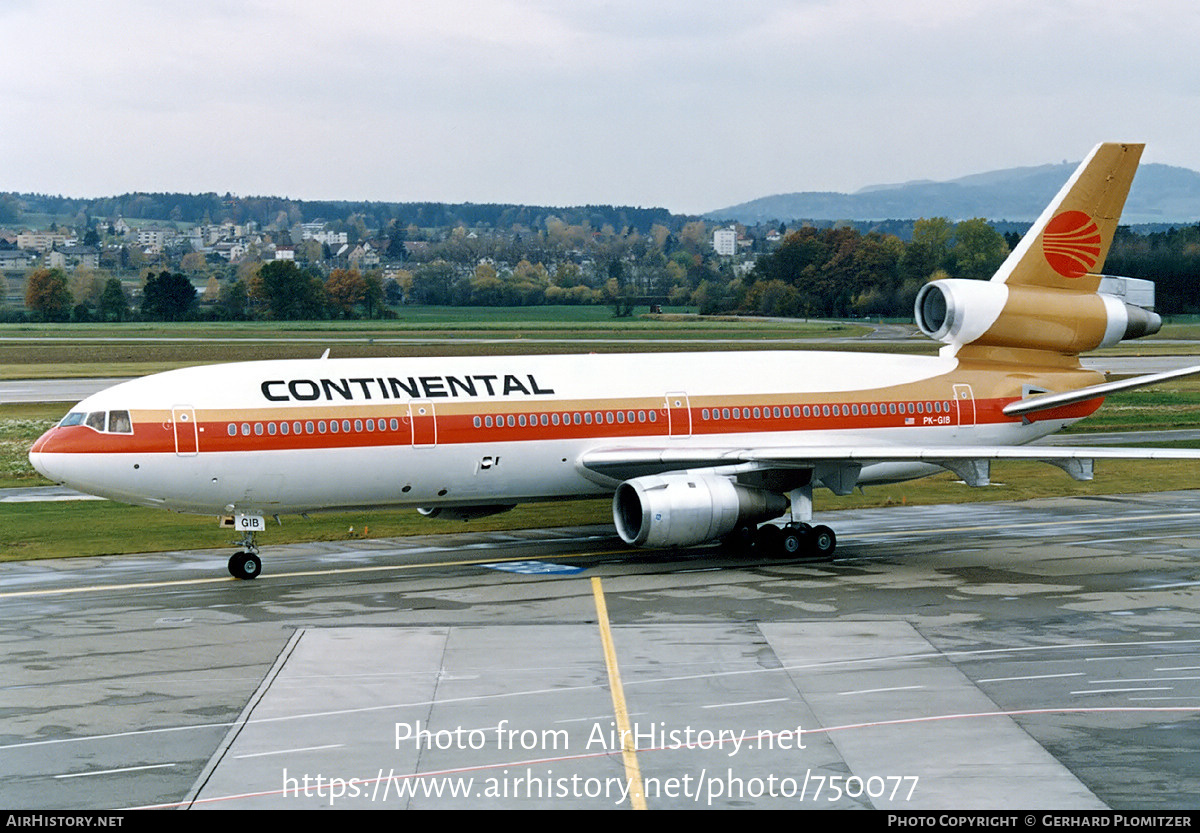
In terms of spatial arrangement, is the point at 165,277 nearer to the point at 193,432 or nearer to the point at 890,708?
the point at 193,432

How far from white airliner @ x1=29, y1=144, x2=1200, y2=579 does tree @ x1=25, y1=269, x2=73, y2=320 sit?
104381 millimetres

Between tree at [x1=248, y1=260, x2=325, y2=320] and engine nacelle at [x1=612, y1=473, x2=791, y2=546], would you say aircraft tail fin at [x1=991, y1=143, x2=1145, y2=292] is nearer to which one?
engine nacelle at [x1=612, y1=473, x2=791, y2=546]

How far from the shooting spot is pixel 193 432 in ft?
99.7

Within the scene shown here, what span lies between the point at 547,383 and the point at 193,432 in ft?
27.9

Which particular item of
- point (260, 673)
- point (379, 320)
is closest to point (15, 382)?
point (379, 320)

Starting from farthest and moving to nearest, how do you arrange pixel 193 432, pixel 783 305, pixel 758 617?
pixel 783 305, pixel 193 432, pixel 758 617

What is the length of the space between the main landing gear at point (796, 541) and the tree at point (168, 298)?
335 feet

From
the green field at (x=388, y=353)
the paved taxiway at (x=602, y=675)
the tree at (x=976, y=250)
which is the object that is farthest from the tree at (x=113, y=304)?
the paved taxiway at (x=602, y=675)

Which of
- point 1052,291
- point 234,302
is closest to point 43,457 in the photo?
point 1052,291

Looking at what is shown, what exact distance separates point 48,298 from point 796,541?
110 meters

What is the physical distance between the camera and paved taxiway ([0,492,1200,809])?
17.3 meters

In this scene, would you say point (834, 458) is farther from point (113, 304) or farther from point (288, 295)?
point (113, 304)

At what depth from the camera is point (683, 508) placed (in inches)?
1253

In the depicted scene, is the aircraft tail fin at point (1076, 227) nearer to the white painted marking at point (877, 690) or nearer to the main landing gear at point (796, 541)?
the main landing gear at point (796, 541)
